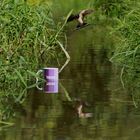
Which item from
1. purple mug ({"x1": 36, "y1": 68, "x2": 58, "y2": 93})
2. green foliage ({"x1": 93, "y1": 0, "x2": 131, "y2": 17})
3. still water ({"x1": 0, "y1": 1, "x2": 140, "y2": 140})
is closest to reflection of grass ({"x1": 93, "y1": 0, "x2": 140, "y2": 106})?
still water ({"x1": 0, "y1": 1, "x2": 140, "y2": 140})

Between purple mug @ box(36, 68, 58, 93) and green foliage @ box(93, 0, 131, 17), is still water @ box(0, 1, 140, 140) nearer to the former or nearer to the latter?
purple mug @ box(36, 68, 58, 93)

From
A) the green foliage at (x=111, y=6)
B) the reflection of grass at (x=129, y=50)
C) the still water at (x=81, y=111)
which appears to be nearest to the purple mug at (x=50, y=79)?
the still water at (x=81, y=111)

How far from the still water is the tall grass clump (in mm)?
208

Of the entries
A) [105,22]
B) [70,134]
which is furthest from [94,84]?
[105,22]

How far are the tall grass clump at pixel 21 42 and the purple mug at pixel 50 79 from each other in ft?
0.42

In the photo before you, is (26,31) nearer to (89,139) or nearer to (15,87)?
(15,87)

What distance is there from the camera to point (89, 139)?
13.9 ft

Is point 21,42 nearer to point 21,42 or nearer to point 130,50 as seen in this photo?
point 21,42

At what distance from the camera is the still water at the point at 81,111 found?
4.38m

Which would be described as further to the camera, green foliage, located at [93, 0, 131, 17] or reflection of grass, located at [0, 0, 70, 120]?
green foliage, located at [93, 0, 131, 17]

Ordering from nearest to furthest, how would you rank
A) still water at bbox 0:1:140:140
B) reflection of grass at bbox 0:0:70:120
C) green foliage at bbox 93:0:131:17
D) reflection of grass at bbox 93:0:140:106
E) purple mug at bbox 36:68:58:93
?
still water at bbox 0:1:140:140, reflection of grass at bbox 0:0:70:120, purple mug at bbox 36:68:58:93, reflection of grass at bbox 93:0:140:106, green foliage at bbox 93:0:131:17

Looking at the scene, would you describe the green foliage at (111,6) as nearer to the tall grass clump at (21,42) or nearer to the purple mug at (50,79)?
the tall grass clump at (21,42)

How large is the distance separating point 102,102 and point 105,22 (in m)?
8.55

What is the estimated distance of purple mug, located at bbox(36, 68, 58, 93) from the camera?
19.8ft
